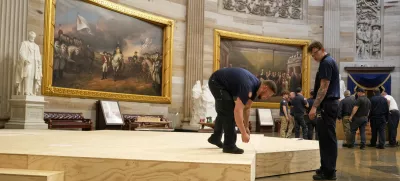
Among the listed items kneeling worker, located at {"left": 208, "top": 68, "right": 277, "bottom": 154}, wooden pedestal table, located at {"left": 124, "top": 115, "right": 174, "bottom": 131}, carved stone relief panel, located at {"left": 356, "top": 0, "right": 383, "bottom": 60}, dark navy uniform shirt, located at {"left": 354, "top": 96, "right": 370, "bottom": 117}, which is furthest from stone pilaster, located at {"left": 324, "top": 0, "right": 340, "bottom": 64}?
kneeling worker, located at {"left": 208, "top": 68, "right": 277, "bottom": 154}

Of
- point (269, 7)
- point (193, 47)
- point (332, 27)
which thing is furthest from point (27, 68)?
point (332, 27)

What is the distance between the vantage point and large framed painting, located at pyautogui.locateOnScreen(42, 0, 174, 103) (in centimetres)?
1350

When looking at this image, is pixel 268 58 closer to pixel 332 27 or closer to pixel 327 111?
pixel 332 27

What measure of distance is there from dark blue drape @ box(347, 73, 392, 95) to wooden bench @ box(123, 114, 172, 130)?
34.3 feet

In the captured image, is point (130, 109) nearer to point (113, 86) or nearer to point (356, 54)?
point (113, 86)

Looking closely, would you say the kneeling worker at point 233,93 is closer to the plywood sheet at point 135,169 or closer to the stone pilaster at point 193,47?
the plywood sheet at point 135,169

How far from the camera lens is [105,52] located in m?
15.5

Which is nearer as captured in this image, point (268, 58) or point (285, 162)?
point (285, 162)

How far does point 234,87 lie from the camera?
521cm

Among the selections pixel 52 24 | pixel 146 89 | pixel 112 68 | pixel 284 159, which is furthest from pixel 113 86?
pixel 284 159

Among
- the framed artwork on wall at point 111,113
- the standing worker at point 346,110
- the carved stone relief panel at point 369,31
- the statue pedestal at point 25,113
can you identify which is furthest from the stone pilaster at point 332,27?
the statue pedestal at point 25,113

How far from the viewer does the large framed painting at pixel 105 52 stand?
44.3 ft

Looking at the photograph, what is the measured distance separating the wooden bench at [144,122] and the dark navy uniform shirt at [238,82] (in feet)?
33.2

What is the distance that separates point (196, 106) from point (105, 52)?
439 cm
